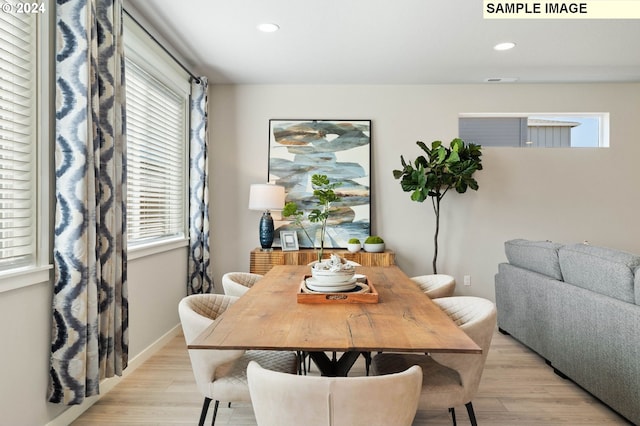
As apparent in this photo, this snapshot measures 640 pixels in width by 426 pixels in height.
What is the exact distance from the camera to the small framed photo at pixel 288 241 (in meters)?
4.43

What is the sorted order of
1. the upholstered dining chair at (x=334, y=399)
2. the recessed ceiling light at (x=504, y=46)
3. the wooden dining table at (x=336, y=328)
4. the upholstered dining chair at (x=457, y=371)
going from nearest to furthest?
the upholstered dining chair at (x=334, y=399) → the wooden dining table at (x=336, y=328) → the upholstered dining chair at (x=457, y=371) → the recessed ceiling light at (x=504, y=46)

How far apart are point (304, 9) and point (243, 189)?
7.62ft

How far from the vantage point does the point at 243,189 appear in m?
4.76

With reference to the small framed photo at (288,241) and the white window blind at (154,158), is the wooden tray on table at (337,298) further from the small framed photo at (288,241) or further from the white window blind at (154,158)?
the small framed photo at (288,241)

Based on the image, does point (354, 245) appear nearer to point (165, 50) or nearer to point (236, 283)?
point (236, 283)

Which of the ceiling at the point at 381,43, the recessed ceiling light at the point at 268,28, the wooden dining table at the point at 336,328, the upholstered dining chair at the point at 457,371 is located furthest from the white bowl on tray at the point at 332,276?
the recessed ceiling light at the point at 268,28

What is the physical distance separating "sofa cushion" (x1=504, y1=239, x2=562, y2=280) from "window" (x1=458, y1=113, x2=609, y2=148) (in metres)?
1.69

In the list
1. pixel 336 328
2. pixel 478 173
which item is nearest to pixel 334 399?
pixel 336 328

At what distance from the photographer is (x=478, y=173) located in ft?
15.4

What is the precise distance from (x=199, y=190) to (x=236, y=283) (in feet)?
5.95

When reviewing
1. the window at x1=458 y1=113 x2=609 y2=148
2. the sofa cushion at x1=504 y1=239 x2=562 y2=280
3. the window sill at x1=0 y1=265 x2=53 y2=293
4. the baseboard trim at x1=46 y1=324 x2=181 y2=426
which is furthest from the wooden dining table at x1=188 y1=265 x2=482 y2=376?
the window at x1=458 y1=113 x2=609 y2=148

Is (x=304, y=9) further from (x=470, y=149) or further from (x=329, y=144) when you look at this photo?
(x=470, y=149)

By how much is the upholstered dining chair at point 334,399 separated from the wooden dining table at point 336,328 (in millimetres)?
148

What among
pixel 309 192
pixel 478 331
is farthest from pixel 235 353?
pixel 309 192
